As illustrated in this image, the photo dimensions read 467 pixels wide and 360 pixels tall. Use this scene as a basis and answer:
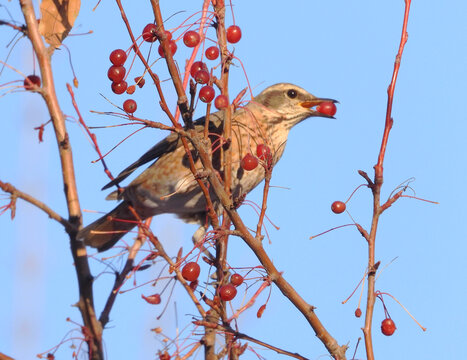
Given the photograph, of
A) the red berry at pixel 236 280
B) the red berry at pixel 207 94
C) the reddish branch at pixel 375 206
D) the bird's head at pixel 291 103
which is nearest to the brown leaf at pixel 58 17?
the red berry at pixel 207 94

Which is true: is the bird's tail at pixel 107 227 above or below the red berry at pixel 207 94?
above

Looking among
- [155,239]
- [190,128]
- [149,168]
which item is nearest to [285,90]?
[149,168]

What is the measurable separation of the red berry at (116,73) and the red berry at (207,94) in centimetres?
31

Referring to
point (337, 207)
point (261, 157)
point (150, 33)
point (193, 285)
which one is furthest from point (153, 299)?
point (150, 33)

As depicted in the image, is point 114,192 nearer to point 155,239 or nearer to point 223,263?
point 155,239

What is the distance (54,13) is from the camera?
3.35m

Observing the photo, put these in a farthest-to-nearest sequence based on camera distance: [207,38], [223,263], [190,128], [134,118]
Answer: [223,263] → [207,38] → [190,128] → [134,118]

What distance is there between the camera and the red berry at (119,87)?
8.66 ft

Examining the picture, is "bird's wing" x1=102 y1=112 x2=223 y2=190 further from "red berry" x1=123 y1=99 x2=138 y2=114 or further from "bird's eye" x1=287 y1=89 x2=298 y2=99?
"red berry" x1=123 y1=99 x2=138 y2=114

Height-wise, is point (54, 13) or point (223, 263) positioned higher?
point (54, 13)

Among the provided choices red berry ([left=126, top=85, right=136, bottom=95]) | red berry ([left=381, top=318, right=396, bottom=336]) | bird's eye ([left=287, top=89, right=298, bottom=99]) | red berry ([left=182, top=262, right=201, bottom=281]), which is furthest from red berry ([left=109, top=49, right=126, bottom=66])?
bird's eye ([left=287, top=89, right=298, bottom=99])

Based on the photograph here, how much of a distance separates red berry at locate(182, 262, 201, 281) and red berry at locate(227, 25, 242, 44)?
990 millimetres

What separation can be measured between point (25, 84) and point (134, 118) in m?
1.45

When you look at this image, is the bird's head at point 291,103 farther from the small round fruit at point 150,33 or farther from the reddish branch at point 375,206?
the reddish branch at point 375,206
